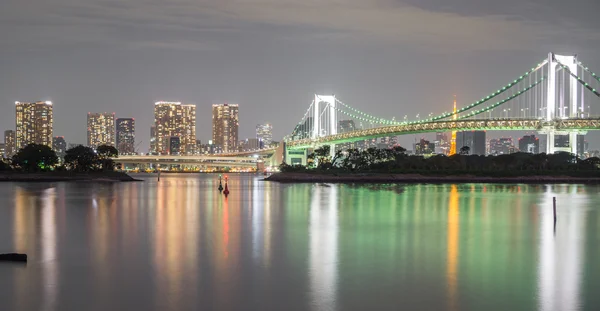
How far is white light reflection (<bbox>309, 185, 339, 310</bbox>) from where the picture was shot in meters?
9.07

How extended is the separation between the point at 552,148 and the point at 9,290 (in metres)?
55.9

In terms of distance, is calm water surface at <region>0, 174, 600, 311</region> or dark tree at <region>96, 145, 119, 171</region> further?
dark tree at <region>96, 145, 119, 171</region>

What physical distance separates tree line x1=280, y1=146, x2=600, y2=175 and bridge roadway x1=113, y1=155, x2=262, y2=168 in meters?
35.1

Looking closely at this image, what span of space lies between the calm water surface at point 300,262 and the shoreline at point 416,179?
145 ft

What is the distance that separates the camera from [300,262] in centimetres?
1238

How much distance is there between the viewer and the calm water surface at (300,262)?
29.4ft

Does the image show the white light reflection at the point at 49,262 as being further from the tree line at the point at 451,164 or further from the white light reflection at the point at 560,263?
the tree line at the point at 451,164

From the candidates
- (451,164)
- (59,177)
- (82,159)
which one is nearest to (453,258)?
(59,177)

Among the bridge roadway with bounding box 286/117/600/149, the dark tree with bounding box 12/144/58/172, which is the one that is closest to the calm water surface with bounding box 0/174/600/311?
the bridge roadway with bounding box 286/117/600/149

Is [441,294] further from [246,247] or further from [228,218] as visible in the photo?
[228,218]

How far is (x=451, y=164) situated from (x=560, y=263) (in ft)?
226

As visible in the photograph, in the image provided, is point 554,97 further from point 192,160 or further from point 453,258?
point 192,160

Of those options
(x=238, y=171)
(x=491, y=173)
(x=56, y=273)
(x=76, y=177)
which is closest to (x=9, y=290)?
(x=56, y=273)

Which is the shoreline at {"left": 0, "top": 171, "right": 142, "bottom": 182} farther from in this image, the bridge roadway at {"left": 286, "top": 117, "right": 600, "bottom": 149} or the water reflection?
the water reflection
